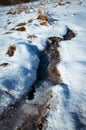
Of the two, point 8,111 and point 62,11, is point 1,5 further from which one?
point 8,111

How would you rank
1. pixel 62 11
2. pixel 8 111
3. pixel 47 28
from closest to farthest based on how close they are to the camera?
pixel 8 111 → pixel 47 28 → pixel 62 11

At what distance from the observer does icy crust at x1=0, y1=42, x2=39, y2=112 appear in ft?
9.68

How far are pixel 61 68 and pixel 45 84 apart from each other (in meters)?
0.45

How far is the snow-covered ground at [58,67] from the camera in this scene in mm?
2582

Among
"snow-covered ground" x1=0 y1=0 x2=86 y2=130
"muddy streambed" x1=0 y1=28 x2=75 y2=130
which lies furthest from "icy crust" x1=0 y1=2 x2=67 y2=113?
"muddy streambed" x1=0 y1=28 x2=75 y2=130

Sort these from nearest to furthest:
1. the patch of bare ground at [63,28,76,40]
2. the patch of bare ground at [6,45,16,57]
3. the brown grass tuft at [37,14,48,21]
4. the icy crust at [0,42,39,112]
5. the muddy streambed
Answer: the muddy streambed → the icy crust at [0,42,39,112] → the patch of bare ground at [6,45,16,57] → the patch of bare ground at [63,28,76,40] → the brown grass tuft at [37,14,48,21]

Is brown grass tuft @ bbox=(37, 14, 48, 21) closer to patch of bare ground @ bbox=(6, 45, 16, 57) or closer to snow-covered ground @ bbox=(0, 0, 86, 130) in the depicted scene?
snow-covered ground @ bbox=(0, 0, 86, 130)

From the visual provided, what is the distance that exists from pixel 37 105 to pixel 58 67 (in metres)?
0.97

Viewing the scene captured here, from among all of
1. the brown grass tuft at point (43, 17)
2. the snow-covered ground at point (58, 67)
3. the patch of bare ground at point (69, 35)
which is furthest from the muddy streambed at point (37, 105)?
the brown grass tuft at point (43, 17)

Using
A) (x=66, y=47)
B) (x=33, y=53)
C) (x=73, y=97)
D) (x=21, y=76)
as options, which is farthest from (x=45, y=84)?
(x=66, y=47)

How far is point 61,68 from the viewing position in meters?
3.51

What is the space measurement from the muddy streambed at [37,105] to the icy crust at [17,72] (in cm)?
11

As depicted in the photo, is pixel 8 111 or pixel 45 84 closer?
pixel 8 111

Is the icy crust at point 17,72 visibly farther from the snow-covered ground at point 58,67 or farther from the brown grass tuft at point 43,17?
the brown grass tuft at point 43,17
